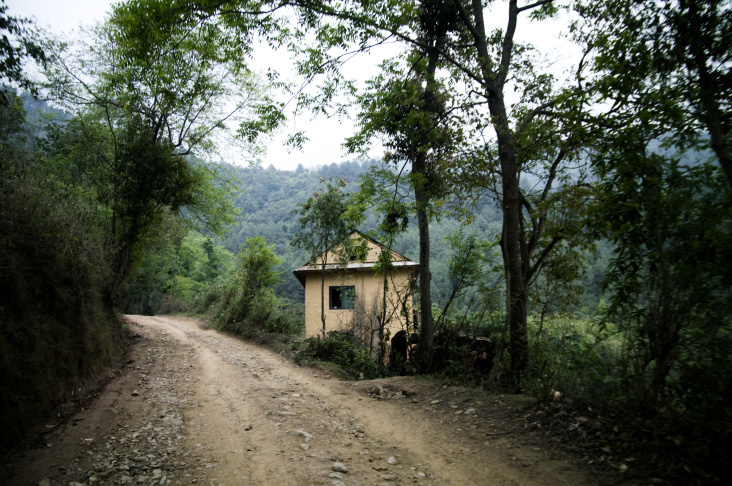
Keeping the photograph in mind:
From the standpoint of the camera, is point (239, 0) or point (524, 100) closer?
point (239, 0)

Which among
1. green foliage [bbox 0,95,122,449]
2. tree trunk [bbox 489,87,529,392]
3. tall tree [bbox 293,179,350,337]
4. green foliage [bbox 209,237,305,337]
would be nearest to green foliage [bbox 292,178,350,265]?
tall tree [bbox 293,179,350,337]

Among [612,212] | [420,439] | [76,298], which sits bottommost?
[420,439]

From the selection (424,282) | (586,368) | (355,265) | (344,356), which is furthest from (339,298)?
(586,368)

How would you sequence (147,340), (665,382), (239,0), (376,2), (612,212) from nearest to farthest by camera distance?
(665,382)
(612,212)
(239,0)
(376,2)
(147,340)

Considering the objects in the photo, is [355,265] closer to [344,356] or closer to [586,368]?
[344,356]

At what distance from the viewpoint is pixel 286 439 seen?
15.8 ft

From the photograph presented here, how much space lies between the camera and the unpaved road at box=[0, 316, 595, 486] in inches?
147

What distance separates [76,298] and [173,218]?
501 inches

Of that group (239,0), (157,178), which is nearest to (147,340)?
(157,178)

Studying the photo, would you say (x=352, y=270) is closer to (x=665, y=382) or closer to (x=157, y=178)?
(x=157, y=178)

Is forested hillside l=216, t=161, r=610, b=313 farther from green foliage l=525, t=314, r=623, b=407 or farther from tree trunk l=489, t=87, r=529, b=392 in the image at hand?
green foliage l=525, t=314, r=623, b=407

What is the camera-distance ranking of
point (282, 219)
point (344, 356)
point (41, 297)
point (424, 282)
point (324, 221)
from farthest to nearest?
point (282, 219), point (324, 221), point (344, 356), point (424, 282), point (41, 297)

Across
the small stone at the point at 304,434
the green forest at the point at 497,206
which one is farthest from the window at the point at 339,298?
the small stone at the point at 304,434

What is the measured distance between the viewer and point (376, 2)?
261 inches
